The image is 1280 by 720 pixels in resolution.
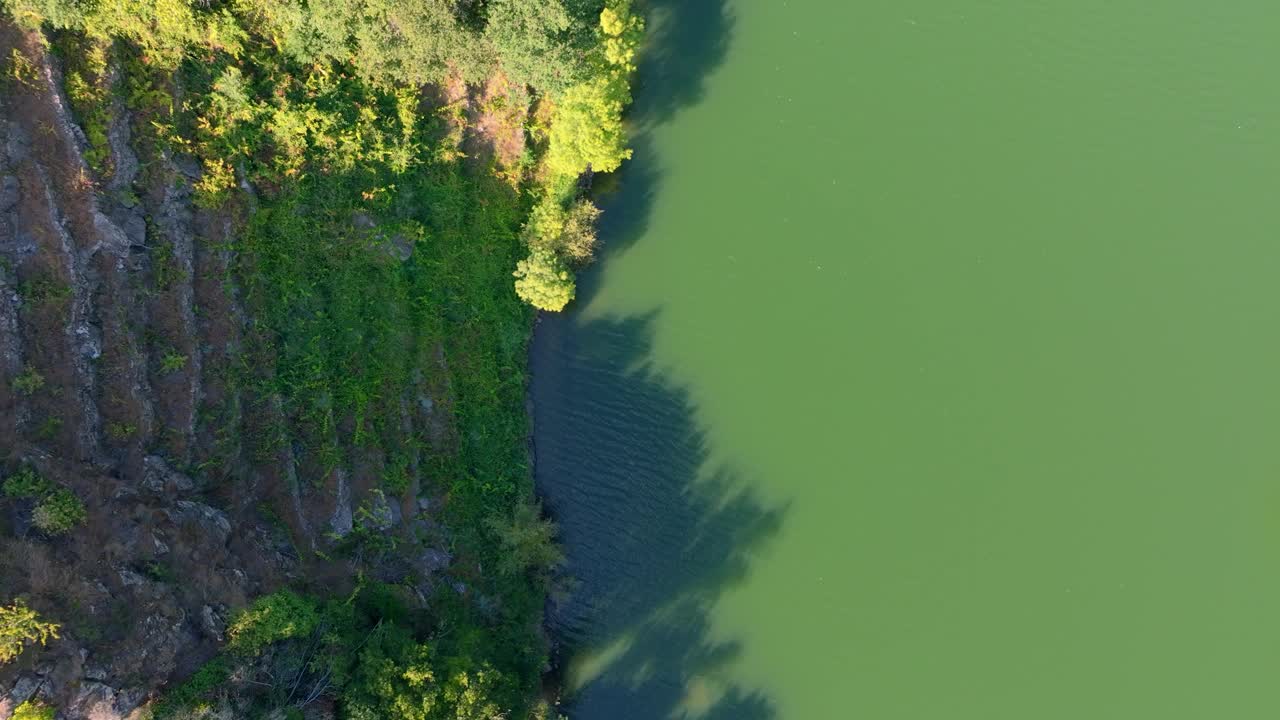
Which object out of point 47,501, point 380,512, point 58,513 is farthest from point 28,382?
point 380,512

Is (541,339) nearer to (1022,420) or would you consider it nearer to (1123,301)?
(1022,420)

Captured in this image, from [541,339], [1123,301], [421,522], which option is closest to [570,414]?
[541,339]

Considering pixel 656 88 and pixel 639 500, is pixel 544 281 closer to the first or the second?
pixel 639 500

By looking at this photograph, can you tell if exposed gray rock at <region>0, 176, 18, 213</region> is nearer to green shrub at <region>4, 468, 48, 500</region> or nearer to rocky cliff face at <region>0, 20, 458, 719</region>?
rocky cliff face at <region>0, 20, 458, 719</region>

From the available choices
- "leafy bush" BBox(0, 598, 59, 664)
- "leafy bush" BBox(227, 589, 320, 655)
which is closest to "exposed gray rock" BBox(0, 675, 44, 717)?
"leafy bush" BBox(0, 598, 59, 664)

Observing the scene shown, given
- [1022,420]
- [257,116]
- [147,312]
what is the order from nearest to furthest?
[147,312], [257,116], [1022,420]

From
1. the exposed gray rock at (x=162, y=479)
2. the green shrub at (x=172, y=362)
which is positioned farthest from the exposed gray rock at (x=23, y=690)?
A: the green shrub at (x=172, y=362)

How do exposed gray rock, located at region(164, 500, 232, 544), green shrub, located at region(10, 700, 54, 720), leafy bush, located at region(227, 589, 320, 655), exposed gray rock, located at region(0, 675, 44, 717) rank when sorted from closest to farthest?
green shrub, located at region(10, 700, 54, 720) < exposed gray rock, located at region(0, 675, 44, 717) < leafy bush, located at region(227, 589, 320, 655) < exposed gray rock, located at region(164, 500, 232, 544)
